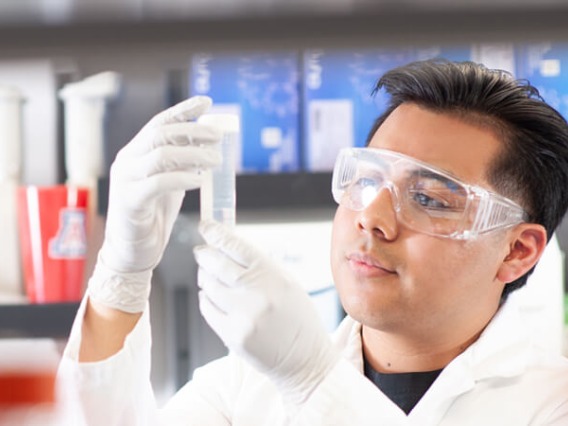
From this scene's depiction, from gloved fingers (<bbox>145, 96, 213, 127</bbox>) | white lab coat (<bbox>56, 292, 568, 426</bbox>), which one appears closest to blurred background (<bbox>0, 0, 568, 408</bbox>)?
white lab coat (<bbox>56, 292, 568, 426</bbox>)

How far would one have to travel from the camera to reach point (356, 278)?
1.40 metres

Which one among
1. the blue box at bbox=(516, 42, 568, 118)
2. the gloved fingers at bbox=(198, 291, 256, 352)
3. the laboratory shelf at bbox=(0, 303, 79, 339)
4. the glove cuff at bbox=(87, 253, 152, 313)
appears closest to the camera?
the gloved fingers at bbox=(198, 291, 256, 352)

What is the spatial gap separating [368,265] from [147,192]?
0.38 meters

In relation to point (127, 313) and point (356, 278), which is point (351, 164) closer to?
point (356, 278)

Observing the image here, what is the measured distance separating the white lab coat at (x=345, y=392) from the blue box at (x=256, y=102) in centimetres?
99

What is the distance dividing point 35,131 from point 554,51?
1601mm

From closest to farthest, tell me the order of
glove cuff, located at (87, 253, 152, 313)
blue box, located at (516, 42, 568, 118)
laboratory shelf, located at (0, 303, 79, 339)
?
1. glove cuff, located at (87, 253, 152, 313)
2. laboratory shelf, located at (0, 303, 79, 339)
3. blue box, located at (516, 42, 568, 118)

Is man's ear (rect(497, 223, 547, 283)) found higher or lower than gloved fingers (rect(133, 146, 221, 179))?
lower

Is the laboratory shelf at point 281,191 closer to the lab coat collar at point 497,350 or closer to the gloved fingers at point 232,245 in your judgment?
the lab coat collar at point 497,350

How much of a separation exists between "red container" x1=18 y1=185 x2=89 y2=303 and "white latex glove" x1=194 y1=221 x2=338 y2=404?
1294 millimetres

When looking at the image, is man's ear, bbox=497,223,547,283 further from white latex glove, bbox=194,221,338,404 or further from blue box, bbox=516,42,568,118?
blue box, bbox=516,42,568,118

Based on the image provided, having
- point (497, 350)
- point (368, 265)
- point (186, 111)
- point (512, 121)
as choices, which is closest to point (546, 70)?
point (512, 121)

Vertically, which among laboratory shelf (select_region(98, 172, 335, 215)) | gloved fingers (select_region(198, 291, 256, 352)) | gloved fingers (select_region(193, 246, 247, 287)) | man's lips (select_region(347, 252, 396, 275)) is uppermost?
gloved fingers (select_region(193, 246, 247, 287))

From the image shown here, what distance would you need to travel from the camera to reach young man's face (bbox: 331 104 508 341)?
1.39 meters
